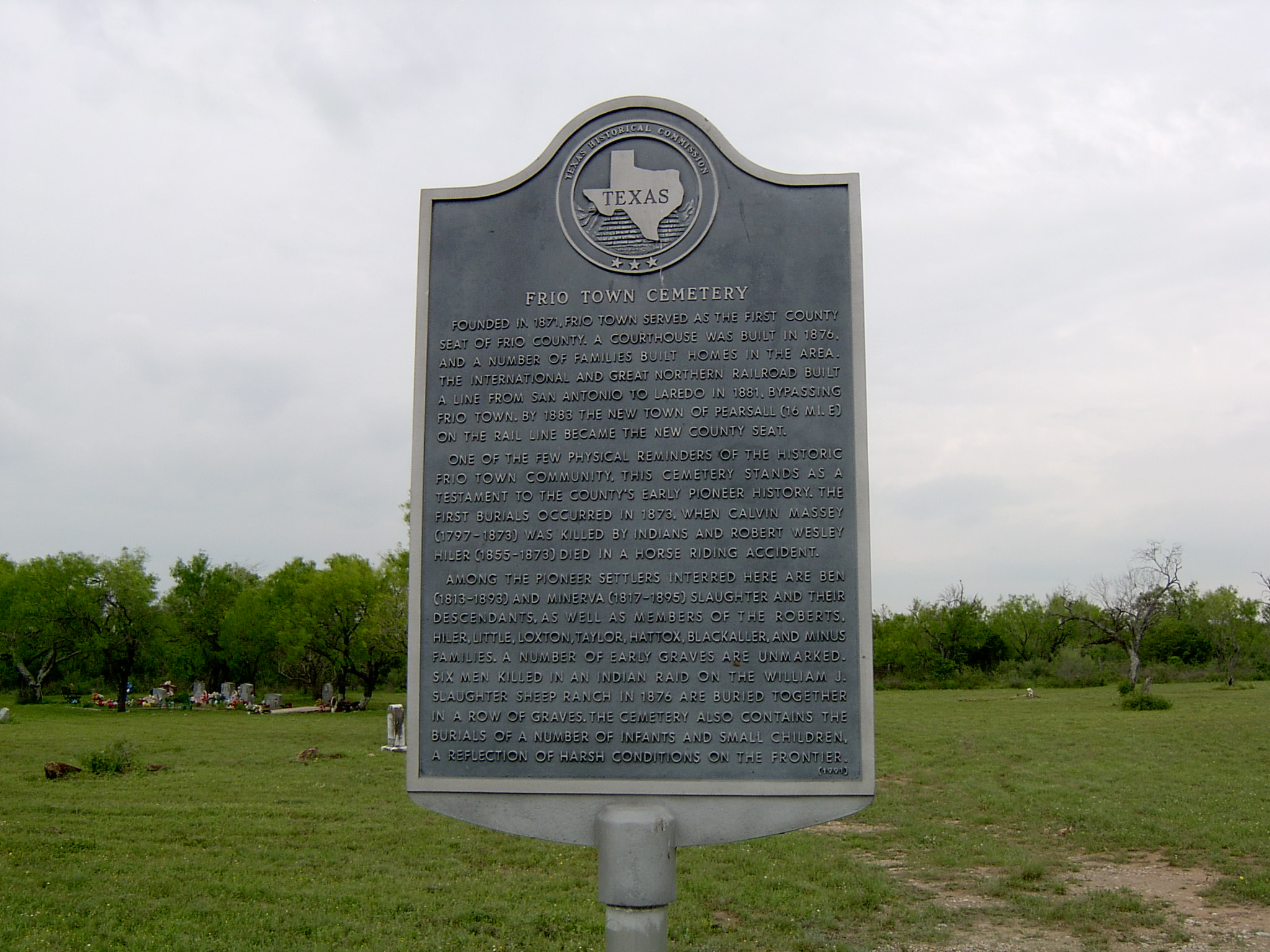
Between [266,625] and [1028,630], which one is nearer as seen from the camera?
[266,625]

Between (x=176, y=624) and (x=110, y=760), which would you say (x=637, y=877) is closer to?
(x=110, y=760)

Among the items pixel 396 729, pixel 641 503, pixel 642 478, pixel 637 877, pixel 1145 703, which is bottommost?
pixel 1145 703

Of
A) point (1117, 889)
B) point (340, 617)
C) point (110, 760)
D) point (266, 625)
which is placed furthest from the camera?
point (266, 625)

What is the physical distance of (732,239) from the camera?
5.08 m

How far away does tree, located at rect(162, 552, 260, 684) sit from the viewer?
161 feet

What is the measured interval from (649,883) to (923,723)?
2293 centimetres

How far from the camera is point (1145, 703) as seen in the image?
28.4m

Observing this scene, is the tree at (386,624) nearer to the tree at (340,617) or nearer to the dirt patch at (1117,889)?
the tree at (340,617)

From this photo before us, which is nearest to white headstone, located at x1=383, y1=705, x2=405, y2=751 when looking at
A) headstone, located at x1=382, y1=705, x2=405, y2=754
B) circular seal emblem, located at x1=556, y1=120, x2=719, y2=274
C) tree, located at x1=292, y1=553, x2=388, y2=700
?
headstone, located at x1=382, y1=705, x2=405, y2=754

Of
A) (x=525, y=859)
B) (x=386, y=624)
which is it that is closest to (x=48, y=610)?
(x=386, y=624)

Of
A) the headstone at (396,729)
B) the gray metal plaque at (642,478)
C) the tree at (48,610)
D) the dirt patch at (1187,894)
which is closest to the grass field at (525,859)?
the dirt patch at (1187,894)

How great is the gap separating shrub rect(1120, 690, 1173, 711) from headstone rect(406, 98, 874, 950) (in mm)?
28193

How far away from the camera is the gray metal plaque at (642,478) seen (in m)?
4.69

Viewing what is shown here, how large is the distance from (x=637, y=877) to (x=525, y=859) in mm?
6036
